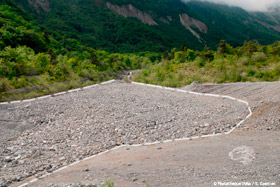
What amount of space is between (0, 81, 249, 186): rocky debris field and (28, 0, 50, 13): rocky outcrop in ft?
203

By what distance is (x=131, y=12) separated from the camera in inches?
3401

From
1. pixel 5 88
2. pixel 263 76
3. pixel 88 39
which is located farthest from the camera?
pixel 88 39

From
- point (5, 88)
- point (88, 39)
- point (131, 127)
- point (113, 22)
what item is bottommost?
point (131, 127)

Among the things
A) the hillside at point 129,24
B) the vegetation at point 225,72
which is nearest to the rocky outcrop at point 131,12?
the hillside at point 129,24

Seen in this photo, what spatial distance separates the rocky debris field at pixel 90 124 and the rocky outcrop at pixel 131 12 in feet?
264

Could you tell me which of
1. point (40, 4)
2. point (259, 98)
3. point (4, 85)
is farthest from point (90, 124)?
point (40, 4)

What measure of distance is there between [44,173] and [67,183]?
104cm

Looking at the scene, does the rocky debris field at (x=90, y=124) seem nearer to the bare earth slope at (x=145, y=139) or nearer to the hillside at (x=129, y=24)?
the bare earth slope at (x=145, y=139)

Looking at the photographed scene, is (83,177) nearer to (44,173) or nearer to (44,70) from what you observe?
(44,173)

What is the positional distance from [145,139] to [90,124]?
90.2 inches

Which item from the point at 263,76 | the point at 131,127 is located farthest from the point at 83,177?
the point at 263,76

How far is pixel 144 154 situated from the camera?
5.33 meters

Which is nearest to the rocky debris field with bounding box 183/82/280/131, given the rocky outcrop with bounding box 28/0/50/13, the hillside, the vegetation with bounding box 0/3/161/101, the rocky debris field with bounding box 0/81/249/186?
the rocky debris field with bounding box 0/81/249/186

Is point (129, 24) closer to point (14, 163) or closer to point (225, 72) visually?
point (225, 72)
